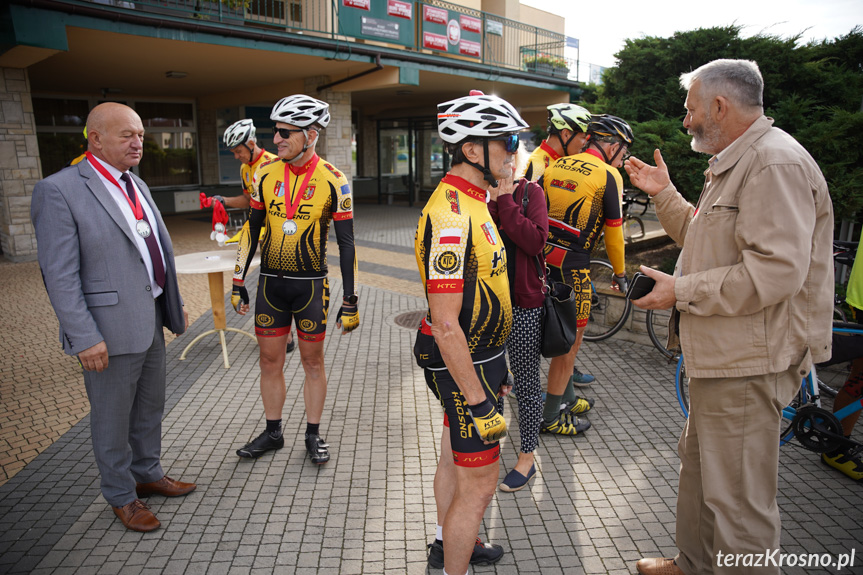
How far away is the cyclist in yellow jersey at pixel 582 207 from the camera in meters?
4.02

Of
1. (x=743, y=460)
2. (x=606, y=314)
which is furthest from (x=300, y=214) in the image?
(x=606, y=314)

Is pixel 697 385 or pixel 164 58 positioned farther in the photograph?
pixel 164 58

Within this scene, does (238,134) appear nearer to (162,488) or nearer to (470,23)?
(162,488)

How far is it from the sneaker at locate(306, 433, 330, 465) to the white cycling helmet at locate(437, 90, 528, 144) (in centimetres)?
242

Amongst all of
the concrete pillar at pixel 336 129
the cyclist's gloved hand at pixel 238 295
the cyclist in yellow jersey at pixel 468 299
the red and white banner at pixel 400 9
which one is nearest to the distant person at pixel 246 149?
the cyclist's gloved hand at pixel 238 295

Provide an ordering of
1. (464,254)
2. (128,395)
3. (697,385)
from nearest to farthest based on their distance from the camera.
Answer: (464,254)
(697,385)
(128,395)

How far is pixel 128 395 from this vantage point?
10.3 ft

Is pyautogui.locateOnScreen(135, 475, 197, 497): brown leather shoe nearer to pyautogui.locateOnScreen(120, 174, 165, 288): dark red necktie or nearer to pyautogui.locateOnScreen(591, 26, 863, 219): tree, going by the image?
pyautogui.locateOnScreen(120, 174, 165, 288): dark red necktie

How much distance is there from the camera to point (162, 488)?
3.47m

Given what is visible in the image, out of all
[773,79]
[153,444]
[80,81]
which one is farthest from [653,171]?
[80,81]

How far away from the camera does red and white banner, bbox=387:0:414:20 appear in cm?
1346

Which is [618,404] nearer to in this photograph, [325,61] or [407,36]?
[325,61]

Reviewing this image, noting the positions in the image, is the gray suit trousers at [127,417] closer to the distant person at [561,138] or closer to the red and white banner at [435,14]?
the distant person at [561,138]

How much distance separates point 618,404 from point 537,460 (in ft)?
4.14
